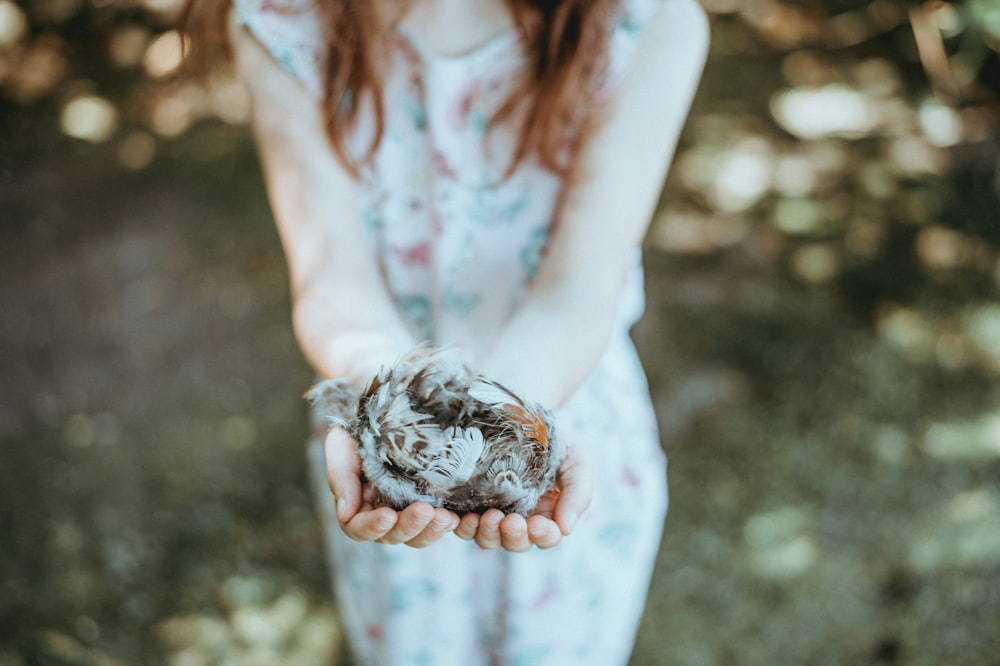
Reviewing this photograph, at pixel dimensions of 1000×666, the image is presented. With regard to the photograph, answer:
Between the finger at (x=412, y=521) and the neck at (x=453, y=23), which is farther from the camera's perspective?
the neck at (x=453, y=23)

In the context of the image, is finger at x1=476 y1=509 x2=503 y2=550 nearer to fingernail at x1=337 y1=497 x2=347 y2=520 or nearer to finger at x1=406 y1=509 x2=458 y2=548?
finger at x1=406 y1=509 x2=458 y2=548

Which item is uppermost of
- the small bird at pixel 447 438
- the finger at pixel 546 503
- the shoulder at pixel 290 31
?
the shoulder at pixel 290 31

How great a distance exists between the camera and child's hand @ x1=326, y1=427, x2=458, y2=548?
3.90 feet

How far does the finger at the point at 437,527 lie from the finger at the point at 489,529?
0.15 feet

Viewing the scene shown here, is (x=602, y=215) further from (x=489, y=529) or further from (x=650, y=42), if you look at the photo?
(x=489, y=529)

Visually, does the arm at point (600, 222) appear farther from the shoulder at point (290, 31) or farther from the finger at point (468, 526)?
the shoulder at point (290, 31)

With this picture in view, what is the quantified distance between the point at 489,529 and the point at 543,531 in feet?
0.29

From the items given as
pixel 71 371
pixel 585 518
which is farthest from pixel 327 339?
pixel 71 371

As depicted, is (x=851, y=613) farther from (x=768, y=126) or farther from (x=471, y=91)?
(x=768, y=126)

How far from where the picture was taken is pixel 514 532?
1.23 m

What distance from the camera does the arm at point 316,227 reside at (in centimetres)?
159

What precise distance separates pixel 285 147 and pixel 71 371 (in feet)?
9.71

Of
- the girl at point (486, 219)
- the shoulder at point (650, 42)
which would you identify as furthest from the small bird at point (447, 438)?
the shoulder at point (650, 42)

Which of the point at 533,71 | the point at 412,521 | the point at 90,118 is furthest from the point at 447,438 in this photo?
the point at 90,118
